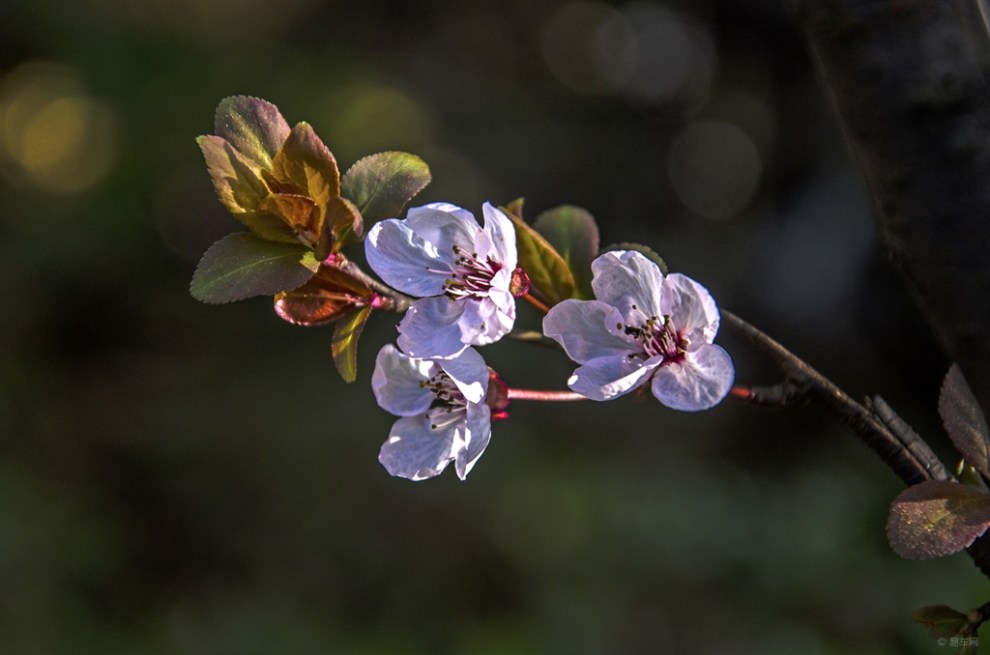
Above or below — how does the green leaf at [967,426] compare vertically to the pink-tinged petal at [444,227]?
below

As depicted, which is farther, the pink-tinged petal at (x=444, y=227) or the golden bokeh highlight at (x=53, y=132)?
the golden bokeh highlight at (x=53, y=132)

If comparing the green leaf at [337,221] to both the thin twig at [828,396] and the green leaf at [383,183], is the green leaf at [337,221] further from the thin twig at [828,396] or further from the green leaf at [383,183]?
the thin twig at [828,396]

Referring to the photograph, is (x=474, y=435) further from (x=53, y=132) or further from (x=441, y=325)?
(x=53, y=132)

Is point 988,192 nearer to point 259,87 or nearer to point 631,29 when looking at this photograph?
Result: point 259,87

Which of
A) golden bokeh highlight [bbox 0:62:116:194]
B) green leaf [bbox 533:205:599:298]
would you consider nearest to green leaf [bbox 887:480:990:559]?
green leaf [bbox 533:205:599:298]

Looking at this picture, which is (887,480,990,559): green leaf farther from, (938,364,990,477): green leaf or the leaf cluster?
the leaf cluster

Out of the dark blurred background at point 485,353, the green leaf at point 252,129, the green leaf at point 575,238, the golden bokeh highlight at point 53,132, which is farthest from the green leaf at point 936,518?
the golden bokeh highlight at point 53,132
